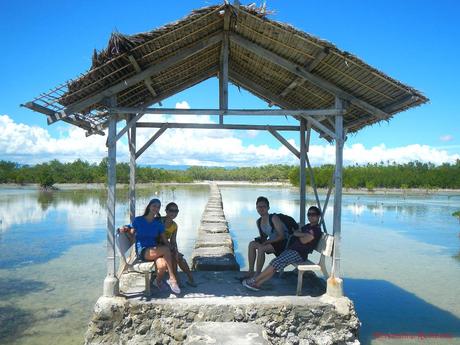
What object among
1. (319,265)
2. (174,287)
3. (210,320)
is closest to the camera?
(210,320)

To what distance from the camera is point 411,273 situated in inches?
400

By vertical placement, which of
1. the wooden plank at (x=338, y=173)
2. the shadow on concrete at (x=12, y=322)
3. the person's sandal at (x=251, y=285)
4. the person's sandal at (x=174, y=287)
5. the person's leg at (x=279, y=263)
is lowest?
the shadow on concrete at (x=12, y=322)

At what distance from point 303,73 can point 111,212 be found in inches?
118

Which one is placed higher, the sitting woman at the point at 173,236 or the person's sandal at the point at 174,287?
the sitting woman at the point at 173,236

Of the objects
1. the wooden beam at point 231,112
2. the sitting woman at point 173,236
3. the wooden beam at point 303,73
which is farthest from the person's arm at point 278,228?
the wooden beam at point 303,73

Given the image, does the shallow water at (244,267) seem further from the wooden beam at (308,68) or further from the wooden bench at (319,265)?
the wooden beam at (308,68)

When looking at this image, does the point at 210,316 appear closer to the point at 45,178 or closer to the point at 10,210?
the point at 10,210

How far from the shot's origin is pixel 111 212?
5074 mm

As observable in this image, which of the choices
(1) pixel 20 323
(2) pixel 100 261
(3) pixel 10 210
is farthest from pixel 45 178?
(1) pixel 20 323

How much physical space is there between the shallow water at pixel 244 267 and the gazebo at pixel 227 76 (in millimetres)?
2437

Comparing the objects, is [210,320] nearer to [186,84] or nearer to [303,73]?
[303,73]

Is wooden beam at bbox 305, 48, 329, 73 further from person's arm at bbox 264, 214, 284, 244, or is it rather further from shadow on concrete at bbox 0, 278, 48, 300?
shadow on concrete at bbox 0, 278, 48, 300

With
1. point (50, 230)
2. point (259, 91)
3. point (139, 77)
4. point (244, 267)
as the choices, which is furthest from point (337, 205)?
point (50, 230)

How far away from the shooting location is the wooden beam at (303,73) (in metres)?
5.41
